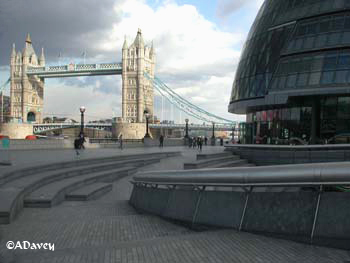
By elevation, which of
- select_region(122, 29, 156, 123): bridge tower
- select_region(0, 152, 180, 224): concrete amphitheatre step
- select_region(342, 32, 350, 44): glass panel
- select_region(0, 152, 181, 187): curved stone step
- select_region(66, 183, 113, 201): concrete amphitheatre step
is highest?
select_region(122, 29, 156, 123): bridge tower

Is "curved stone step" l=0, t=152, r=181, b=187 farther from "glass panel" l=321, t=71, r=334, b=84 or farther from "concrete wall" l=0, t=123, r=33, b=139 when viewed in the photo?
"concrete wall" l=0, t=123, r=33, b=139

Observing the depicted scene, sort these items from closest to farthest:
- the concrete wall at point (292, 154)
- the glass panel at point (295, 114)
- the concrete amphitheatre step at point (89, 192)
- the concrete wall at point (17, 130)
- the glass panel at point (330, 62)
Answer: the concrete amphitheatre step at point (89, 192) < the concrete wall at point (292, 154) < the glass panel at point (330, 62) < the glass panel at point (295, 114) < the concrete wall at point (17, 130)

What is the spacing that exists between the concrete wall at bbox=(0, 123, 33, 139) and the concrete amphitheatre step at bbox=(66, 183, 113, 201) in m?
108

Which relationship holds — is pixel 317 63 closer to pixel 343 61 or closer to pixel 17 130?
pixel 343 61

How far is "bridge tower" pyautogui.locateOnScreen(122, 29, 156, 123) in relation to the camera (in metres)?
128

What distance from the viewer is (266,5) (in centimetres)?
3269

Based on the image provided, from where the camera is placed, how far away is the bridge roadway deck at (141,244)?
4.24 m

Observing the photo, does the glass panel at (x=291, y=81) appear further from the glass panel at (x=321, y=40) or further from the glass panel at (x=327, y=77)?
the glass panel at (x=321, y=40)

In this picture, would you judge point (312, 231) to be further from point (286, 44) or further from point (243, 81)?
point (243, 81)

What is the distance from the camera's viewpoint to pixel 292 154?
19.5 metres

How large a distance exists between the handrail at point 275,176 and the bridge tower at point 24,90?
153754 millimetres

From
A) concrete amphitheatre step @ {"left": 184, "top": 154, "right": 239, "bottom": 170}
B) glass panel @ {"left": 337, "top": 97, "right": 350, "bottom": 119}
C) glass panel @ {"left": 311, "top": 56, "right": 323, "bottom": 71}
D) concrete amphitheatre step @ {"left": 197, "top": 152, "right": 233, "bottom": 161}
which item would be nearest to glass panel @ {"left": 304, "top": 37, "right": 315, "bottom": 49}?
glass panel @ {"left": 311, "top": 56, "right": 323, "bottom": 71}

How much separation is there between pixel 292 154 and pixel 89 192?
11566 millimetres

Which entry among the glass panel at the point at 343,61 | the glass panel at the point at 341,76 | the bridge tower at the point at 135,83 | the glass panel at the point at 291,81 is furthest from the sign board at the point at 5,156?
the bridge tower at the point at 135,83
